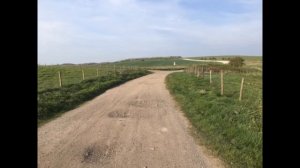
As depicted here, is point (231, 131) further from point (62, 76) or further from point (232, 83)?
point (62, 76)

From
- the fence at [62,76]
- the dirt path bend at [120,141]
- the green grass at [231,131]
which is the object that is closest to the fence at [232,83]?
the green grass at [231,131]

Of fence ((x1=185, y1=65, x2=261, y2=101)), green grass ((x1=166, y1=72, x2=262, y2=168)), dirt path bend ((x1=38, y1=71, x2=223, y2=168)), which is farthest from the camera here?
fence ((x1=185, y1=65, x2=261, y2=101))

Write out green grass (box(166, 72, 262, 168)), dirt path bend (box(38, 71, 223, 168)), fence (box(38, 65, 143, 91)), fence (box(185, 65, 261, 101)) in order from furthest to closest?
fence (box(38, 65, 143, 91))
fence (box(185, 65, 261, 101))
green grass (box(166, 72, 262, 168))
dirt path bend (box(38, 71, 223, 168))

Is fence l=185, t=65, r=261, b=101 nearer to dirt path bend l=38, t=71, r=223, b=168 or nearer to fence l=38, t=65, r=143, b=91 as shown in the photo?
dirt path bend l=38, t=71, r=223, b=168

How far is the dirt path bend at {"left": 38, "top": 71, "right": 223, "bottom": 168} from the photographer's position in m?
7.21

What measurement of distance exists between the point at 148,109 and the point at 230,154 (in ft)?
26.6

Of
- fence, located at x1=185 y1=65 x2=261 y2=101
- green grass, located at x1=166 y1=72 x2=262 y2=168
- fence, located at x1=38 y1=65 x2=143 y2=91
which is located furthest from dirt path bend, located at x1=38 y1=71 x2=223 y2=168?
fence, located at x1=38 y1=65 x2=143 y2=91

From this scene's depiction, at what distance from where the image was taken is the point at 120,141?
359 inches

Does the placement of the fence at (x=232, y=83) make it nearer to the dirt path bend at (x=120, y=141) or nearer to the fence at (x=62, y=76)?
the dirt path bend at (x=120, y=141)
